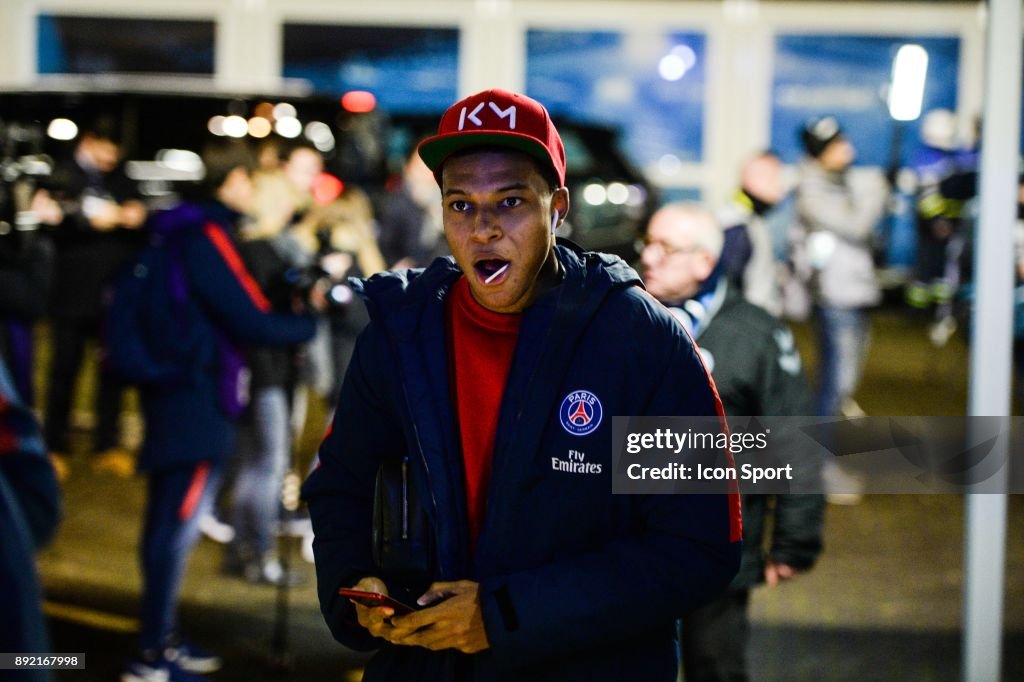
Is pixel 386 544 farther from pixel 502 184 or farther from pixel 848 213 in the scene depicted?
pixel 848 213

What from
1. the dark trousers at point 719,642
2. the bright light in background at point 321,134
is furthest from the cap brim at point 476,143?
the bright light in background at point 321,134

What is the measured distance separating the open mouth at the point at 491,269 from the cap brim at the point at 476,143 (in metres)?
0.20

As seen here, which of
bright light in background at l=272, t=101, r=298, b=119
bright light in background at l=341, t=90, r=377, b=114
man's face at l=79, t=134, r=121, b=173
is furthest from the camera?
bright light in background at l=341, t=90, r=377, b=114

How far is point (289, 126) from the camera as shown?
8531 millimetres

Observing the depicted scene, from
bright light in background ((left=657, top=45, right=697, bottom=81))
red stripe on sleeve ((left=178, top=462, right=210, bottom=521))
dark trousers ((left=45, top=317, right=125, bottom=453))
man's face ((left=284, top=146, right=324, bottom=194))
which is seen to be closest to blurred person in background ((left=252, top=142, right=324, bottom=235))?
man's face ((left=284, top=146, right=324, bottom=194))

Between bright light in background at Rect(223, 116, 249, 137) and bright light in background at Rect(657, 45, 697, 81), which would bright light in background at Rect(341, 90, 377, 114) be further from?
bright light in background at Rect(657, 45, 697, 81)

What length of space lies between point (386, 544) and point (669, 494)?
0.50 metres

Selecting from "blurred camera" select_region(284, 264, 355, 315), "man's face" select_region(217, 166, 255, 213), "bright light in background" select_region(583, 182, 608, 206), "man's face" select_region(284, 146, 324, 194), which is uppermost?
"bright light in background" select_region(583, 182, 608, 206)

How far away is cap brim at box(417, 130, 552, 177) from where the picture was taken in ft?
7.24

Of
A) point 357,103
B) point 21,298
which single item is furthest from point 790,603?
point 357,103

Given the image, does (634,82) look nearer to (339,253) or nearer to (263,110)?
(263,110)

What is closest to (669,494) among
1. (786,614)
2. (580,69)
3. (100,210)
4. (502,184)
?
(502,184)

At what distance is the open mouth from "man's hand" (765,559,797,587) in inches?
79.5

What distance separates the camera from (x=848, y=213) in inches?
312
